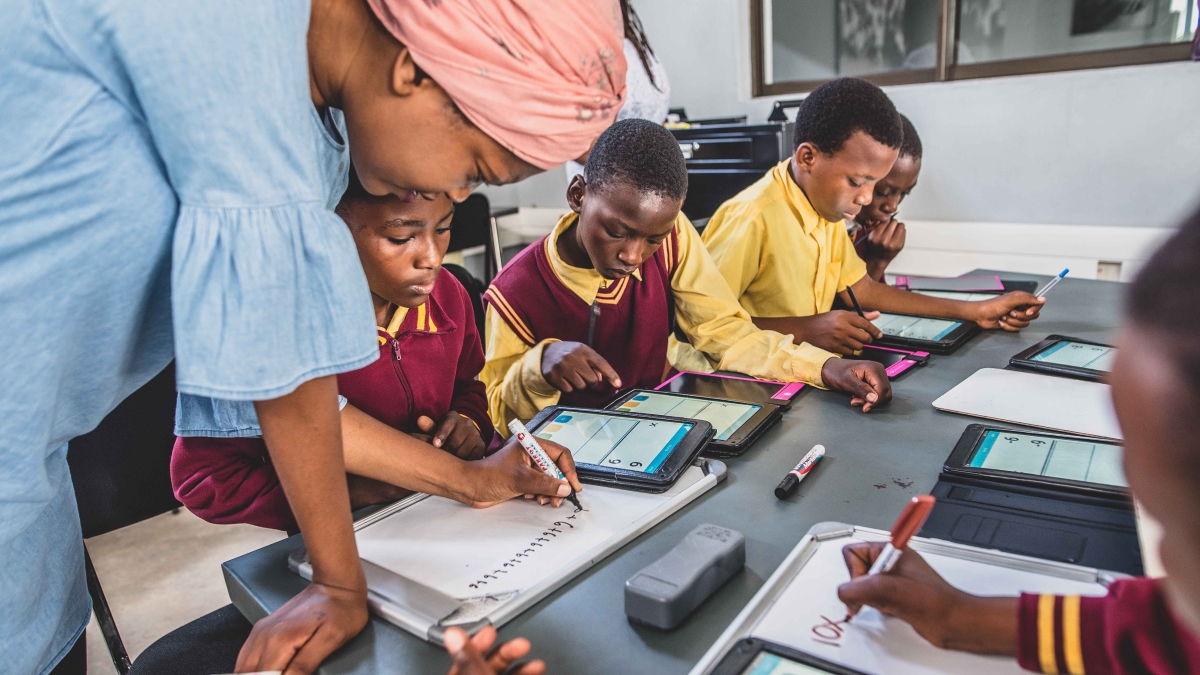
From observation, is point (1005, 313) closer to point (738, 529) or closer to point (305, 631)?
point (738, 529)

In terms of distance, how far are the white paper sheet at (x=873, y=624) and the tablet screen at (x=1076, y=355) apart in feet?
2.39

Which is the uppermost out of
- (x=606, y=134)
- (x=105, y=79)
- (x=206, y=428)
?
(x=105, y=79)

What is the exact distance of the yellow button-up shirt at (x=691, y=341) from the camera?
1.41m

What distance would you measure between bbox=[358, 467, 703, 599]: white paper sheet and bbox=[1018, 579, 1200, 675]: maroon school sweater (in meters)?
0.37

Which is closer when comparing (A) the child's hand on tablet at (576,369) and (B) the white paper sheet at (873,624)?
(B) the white paper sheet at (873,624)

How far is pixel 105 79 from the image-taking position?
500mm

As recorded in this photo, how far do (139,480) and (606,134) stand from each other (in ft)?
3.26

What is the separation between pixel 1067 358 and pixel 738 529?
0.84m

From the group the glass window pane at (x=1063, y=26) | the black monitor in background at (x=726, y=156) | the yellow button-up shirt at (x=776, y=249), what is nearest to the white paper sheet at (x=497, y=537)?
the yellow button-up shirt at (x=776, y=249)

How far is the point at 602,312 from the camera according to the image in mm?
1644

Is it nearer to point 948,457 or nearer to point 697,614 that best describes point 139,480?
point 697,614

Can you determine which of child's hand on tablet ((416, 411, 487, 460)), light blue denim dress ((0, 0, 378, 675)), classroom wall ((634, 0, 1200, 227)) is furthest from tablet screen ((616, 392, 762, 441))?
classroom wall ((634, 0, 1200, 227))

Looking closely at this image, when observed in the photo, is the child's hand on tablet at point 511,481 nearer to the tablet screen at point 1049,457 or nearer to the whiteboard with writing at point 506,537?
the whiteboard with writing at point 506,537

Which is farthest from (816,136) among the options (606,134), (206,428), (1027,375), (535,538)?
(206,428)
